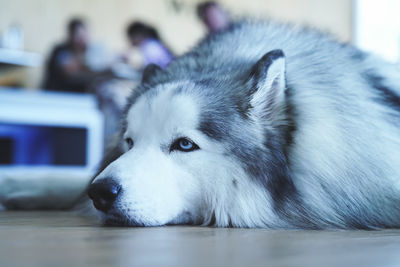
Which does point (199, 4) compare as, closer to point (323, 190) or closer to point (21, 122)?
point (21, 122)

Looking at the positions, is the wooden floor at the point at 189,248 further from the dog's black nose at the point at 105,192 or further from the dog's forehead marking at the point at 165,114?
the dog's forehead marking at the point at 165,114

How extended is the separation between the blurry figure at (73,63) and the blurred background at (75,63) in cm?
1

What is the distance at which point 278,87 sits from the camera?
1.53 meters

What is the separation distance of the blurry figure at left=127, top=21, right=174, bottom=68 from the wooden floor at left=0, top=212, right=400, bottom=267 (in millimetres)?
5168

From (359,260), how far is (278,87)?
80 centimetres

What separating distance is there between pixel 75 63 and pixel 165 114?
4.75 meters

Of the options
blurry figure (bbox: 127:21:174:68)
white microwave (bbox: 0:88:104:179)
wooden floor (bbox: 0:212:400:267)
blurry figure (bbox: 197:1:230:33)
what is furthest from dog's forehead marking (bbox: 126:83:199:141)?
blurry figure (bbox: 197:1:230:33)

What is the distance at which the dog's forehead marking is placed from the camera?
4.74 ft

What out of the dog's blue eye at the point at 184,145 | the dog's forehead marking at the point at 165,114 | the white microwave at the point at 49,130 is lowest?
the white microwave at the point at 49,130

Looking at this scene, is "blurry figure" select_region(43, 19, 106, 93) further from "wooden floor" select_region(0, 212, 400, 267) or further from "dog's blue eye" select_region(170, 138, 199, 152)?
"wooden floor" select_region(0, 212, 400, 267)

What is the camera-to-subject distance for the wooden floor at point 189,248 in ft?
2.51

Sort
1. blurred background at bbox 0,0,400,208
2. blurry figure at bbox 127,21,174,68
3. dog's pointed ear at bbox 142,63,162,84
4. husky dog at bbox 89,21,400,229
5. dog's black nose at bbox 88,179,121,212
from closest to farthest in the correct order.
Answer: dog's black nose at bbox 88,179,121,212
husky dog at bbox 89,21,400,229
dog's pointed ear at bbox 142,63,162,84
blurred background at bbox 0,0,400,208
blurry figure at bbox 127,21,174,68

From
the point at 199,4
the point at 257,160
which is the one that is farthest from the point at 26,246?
the point at 199,4

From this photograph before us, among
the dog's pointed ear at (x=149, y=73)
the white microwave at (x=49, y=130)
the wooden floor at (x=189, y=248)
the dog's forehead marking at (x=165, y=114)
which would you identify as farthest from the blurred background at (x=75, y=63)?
the wooden floor at (x=189, y=248)
